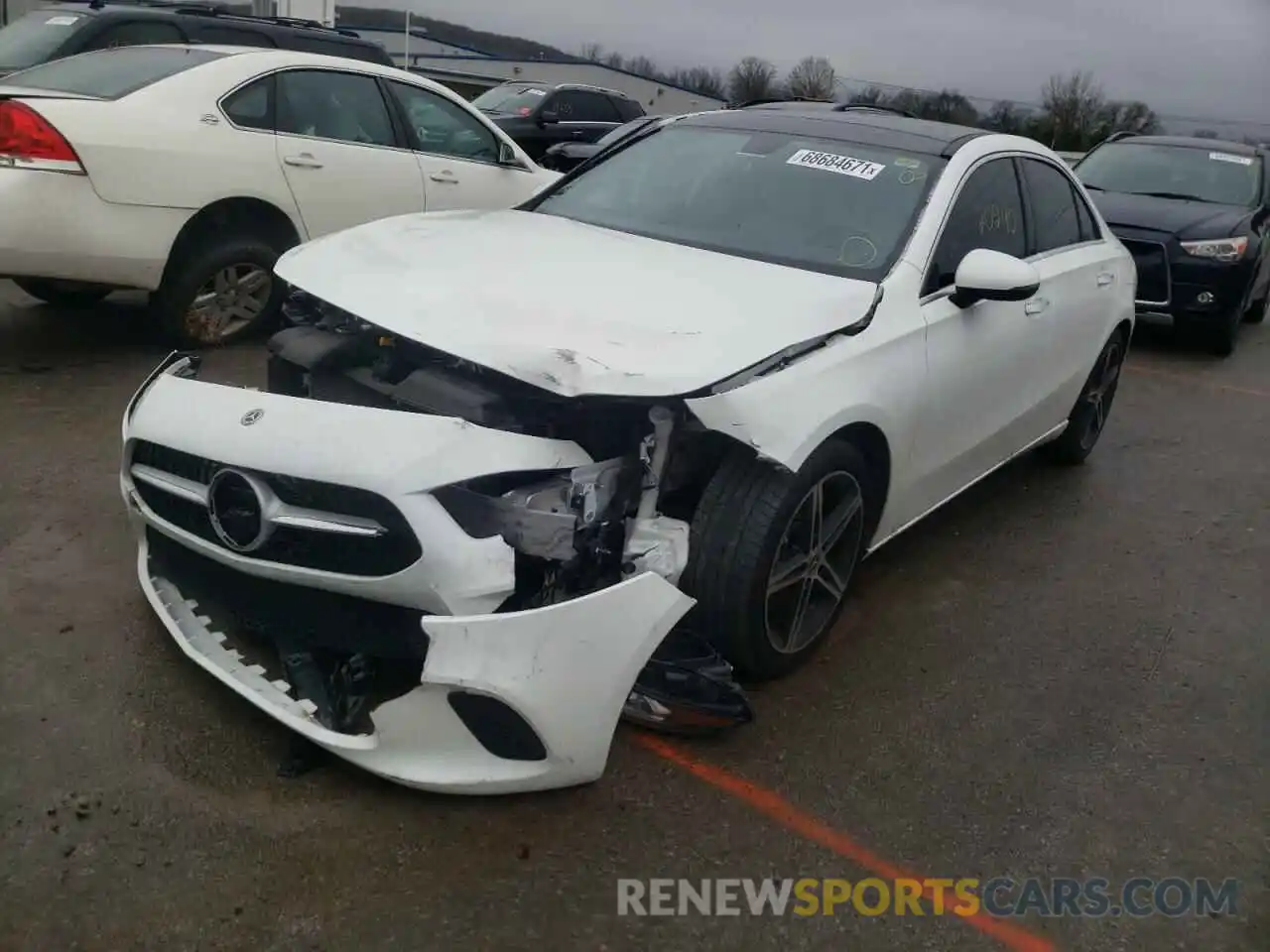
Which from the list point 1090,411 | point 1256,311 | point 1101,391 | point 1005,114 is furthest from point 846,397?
point 1005,114

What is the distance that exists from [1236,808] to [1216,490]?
9.97 ft

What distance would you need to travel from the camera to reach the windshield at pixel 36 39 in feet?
25.4

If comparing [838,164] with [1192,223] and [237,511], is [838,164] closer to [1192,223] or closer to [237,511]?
[237,511]

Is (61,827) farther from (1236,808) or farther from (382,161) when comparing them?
(382,161)

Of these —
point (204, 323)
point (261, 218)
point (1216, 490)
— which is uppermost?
point (261, 218)

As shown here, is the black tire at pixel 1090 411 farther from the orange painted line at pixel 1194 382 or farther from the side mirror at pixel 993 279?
the orange painted line at pixel 1194 382

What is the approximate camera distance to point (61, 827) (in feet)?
8.15

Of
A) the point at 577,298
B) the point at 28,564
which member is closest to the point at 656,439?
the point at 577,298

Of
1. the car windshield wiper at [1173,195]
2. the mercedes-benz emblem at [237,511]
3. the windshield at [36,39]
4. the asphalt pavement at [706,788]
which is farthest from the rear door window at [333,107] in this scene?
the car windshield wiper at [1173,195]

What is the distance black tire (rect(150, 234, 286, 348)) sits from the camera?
18.4 ft

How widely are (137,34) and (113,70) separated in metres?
2.70

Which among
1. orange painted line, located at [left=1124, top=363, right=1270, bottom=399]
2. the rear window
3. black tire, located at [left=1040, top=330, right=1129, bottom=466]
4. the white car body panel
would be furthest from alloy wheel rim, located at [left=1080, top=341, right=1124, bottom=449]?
the rear window

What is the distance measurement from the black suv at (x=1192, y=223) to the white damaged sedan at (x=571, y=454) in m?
5.29

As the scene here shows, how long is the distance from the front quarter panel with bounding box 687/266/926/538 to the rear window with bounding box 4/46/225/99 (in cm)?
400
